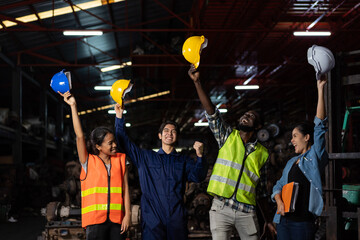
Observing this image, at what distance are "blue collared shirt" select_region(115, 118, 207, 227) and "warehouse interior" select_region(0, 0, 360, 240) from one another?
1.55 meters

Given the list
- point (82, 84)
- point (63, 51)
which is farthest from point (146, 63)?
point (82, 84)

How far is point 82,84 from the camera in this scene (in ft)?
78.2

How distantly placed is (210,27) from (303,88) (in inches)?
361

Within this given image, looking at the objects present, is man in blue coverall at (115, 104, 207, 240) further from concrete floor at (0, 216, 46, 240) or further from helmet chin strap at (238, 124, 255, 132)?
concrete floor at (0, 216, 46, 240)

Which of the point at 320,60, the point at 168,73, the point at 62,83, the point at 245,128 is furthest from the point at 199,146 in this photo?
the point at 168,73

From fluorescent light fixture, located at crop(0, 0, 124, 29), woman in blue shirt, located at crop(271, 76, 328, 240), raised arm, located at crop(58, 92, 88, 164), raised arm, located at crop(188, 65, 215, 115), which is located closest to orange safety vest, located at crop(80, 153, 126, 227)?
raised arm, located at crop(58, 92, 88, 164)

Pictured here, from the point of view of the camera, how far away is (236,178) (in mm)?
3805

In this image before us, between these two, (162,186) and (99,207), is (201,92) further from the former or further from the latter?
(99,207)

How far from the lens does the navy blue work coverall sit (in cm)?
373

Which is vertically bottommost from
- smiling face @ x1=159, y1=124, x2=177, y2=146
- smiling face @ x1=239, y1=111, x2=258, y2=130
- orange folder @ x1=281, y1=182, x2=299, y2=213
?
orange folder @ x1=281, y1=182, x2=299, y2=213

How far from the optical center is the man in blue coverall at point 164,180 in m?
3.73

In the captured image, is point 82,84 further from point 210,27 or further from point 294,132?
point 294,132

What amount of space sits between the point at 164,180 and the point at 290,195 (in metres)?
A: 1.09

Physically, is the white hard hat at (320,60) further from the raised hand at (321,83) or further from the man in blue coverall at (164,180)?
the man in blue coverall at (164,180)
